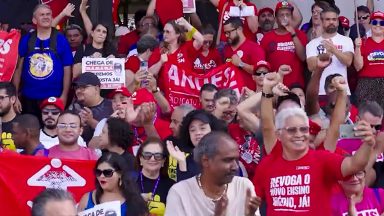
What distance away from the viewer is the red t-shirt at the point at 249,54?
44.1ft

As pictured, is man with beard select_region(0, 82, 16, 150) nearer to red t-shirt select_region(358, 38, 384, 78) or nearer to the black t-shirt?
the black t-shirt

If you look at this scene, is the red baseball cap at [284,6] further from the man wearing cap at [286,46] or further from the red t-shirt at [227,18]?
the red t-shirt at [227,18]

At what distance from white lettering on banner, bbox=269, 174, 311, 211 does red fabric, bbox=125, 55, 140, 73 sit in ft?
18.8

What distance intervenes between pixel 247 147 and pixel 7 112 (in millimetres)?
2567

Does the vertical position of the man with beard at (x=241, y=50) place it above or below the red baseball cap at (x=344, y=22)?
below

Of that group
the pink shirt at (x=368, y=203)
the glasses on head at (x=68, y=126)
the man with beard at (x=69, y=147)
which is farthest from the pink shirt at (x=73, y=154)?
the pink shirt at (x=368, y=203)

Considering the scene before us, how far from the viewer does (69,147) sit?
1041 cm

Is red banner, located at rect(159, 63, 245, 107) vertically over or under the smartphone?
over

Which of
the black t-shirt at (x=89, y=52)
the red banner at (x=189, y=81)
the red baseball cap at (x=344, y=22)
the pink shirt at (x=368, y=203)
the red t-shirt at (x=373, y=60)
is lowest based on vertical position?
the pink shirt at (x=368, y=203)

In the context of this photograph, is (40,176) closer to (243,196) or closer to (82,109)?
(82,109)

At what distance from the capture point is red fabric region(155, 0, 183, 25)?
1511 cm

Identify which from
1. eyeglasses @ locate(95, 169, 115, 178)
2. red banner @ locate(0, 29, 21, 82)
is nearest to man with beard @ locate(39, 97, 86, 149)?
red banner @ locate(0, 29, 21, 82)

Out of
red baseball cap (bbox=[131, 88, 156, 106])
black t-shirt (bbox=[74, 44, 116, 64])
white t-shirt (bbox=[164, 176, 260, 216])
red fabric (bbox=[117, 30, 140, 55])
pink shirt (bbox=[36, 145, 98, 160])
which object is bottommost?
white t-shirt (bbox=[164, 176, 260, 216])

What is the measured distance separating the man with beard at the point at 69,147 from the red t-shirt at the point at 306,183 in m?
2.79
